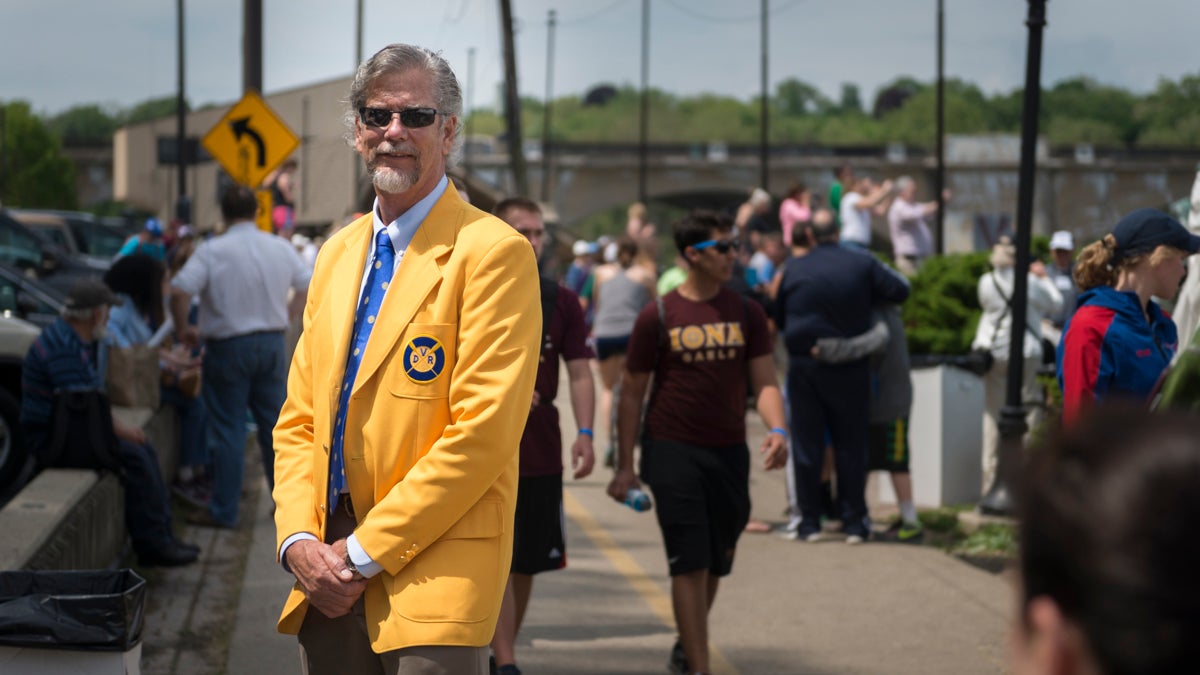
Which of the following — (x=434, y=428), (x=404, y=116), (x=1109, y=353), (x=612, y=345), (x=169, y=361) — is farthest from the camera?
(x=612, y=345)

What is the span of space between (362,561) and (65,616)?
137 centimetres

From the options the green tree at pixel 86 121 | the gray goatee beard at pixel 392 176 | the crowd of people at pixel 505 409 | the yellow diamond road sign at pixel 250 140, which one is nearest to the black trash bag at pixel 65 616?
the crowd of people at pixel 505 409

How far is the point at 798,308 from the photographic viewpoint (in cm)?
1013

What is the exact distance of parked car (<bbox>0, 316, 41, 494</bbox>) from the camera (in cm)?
1077

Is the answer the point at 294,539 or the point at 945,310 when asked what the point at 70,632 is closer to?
the point at 294,539

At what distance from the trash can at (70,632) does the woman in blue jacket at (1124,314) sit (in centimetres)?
309

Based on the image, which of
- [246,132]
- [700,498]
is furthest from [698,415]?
[246,132]

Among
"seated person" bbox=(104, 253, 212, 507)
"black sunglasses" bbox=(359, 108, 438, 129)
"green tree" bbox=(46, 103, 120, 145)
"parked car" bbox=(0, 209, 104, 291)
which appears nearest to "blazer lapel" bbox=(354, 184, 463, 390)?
"black sunglasses" bbox=(359, 108, 438, 129)

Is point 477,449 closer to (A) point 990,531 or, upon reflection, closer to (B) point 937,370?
(A) point 990,531

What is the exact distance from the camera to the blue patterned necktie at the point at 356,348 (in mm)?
3512

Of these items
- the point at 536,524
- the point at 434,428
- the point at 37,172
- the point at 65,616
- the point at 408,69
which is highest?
the point at 37,172

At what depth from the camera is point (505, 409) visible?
3.43 meters

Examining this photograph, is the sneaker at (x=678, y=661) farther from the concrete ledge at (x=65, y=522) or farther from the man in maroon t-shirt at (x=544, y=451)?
the concrete ledge at (x=65, y=522)

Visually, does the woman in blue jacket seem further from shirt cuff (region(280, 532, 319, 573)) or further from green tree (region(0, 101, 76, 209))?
green tree (region(0, 101, 76, 209))
